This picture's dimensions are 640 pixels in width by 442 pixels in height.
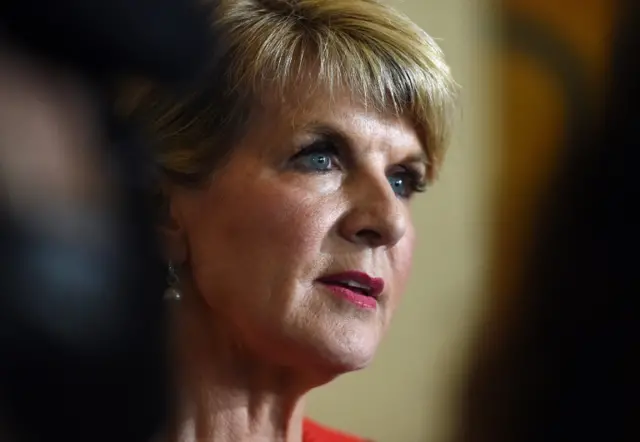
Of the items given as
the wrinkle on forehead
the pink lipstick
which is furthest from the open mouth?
the wrinkle on forehead

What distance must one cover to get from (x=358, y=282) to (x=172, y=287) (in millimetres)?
134

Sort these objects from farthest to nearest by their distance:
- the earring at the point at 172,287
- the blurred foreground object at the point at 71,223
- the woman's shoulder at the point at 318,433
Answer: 1. the woman's shoulder at the point at 318,433
2. the earring at the point at 172,287
3. the blurred foreground object at the point at 71,223

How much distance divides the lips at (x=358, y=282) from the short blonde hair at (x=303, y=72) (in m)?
0.11

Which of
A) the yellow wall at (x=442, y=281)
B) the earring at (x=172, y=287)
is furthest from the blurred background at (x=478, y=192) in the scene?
the earring at (x=172, y=287)

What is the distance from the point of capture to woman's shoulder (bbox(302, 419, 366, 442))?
66cm

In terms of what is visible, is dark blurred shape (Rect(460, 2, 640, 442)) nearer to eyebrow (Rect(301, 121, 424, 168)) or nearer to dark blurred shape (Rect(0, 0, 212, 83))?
eyebrow (Rect(301, 121, 424, 168))

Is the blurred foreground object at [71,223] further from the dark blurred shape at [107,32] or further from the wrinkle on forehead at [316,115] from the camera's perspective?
the wrinkle on forehead at [316,115]

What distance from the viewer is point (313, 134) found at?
60 centimetres

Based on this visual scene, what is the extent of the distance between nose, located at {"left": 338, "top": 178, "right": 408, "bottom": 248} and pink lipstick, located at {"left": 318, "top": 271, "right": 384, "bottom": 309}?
0.02 metres

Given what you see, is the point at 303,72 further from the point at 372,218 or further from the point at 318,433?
the point at 318,433

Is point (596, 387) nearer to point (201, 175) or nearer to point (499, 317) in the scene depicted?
point (499, 317)

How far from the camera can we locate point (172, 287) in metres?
0.55

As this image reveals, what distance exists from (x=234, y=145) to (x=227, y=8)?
10cm

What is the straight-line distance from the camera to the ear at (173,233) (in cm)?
55
